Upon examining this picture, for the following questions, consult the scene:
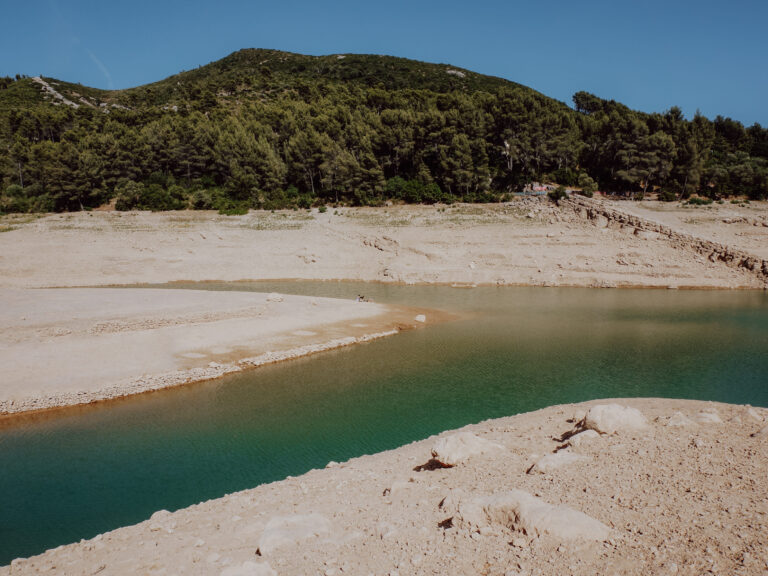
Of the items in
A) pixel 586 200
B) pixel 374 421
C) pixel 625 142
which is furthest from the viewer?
pixel 625 142

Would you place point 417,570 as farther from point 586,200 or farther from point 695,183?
point 695,183

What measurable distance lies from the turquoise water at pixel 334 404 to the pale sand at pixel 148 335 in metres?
0.90

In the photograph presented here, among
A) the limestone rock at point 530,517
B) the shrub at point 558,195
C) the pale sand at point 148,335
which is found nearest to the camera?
the limestone rock at point 530,517

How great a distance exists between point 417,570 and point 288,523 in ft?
7.43

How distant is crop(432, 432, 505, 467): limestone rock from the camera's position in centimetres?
887

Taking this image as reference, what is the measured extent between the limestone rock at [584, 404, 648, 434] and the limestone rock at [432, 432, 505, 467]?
1.94 m

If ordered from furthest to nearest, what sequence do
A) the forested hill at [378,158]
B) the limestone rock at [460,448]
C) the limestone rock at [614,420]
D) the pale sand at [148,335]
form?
1. the forested hill at [378,158]
2. the pale sand at [148,335]
3. the limestone rock at [614,420]
4. the limestone rock at [460,448]

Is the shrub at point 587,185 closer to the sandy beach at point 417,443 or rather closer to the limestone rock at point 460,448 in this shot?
the sandy beach at point 417,443

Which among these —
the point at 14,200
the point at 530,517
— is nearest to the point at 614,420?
the point at 530,517

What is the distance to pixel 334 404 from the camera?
1464 cm

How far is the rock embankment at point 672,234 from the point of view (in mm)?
35469

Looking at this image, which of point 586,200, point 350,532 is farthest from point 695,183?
point 350,532

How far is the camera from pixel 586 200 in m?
45.7

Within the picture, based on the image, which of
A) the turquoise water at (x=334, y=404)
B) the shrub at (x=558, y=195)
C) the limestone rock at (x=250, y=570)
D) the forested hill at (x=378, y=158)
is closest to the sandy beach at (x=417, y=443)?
the limestone rock at (x=250, y=570)
